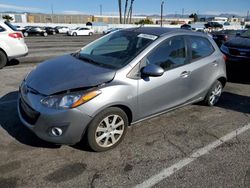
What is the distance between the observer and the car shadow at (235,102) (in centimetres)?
514

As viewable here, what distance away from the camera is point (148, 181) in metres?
2.77

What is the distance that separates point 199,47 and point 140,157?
2.39 meters

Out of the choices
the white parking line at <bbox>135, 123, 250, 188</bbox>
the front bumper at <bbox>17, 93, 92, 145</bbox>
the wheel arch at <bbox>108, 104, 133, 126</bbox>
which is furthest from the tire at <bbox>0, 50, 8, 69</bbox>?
the white parking line at <bbox>135, 123, 250, 188</bbox>

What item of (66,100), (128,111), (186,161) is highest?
(66,100)

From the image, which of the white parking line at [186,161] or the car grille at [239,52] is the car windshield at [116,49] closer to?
the white parking line at [186,161]

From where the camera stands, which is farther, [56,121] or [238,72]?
[238,72]

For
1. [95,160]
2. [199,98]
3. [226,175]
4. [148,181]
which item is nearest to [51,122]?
[95,160]

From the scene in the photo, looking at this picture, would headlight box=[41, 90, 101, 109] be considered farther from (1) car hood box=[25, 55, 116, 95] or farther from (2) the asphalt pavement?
(2) the asphalt pavement

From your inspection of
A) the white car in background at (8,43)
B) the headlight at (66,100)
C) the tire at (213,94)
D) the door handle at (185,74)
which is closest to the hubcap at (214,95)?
the tire at (213,94)

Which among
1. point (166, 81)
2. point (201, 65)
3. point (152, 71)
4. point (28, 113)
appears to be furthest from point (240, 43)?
point (28, 113)

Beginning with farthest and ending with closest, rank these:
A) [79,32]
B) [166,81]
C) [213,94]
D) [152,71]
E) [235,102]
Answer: [79,32] → [235,102] → [213,94] → [166,81] → [152,71]

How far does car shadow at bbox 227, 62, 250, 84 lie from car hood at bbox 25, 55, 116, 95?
5283 mm

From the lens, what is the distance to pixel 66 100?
9.64 feet

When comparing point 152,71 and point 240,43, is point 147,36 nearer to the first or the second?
point 152,71
